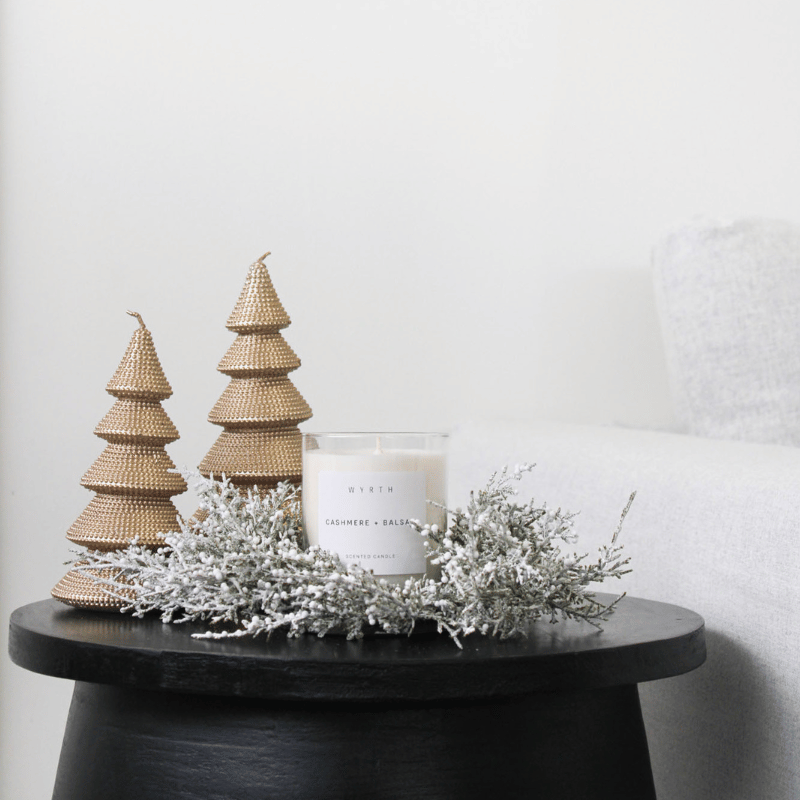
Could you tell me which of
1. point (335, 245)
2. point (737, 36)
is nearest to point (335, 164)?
point (335, 245)

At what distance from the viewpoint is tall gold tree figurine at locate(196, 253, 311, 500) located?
819 millimetres

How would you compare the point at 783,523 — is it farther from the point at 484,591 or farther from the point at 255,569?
the point at 255,569

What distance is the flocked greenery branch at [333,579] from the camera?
0.65 metres

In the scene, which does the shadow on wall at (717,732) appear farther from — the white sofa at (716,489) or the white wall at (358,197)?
the white wall at (358,197)

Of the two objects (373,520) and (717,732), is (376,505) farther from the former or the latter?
(717,732)

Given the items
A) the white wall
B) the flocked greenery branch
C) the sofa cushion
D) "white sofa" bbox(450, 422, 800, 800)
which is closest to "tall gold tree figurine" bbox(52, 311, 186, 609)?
the flocked greenery branch

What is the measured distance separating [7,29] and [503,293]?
830 mm

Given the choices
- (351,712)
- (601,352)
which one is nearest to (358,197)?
(601,352)

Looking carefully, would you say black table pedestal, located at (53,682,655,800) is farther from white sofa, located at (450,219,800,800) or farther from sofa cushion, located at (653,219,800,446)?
sofa cushion, located at (653,219,800,446)

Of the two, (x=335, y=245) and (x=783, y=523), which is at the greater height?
(x=335, y=245)

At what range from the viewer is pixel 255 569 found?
0.69 m

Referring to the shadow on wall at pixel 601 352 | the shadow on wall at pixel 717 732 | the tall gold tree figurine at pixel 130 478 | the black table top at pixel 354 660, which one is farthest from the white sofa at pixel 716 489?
the tall gold tree figurine at pixel 130 478

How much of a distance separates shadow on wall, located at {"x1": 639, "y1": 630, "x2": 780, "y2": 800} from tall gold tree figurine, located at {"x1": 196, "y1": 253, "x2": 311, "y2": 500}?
1.37 feet

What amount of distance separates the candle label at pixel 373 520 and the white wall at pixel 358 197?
0.73m
